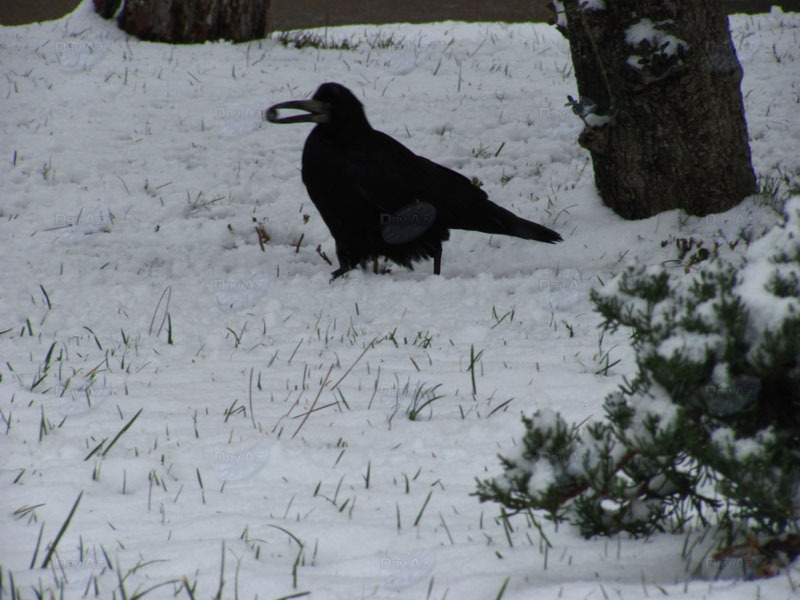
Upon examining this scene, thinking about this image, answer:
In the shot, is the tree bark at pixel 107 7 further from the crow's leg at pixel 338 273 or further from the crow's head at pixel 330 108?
the crow's leg at pixel 338 273

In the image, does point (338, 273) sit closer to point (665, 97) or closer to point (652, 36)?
point (665, 97)

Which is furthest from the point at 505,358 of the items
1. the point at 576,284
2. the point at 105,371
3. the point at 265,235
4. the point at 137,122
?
the point at 137,122

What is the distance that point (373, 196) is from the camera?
5.29m

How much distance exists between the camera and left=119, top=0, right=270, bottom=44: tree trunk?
33.3ft

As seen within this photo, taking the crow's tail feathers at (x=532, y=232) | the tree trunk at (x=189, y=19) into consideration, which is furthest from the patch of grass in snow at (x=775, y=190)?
the tree trunk at (x=189, y=19)

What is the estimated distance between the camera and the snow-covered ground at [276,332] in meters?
1.93

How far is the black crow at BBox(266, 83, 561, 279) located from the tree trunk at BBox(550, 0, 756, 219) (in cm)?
84

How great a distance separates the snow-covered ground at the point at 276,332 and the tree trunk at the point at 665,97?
10.5 inches

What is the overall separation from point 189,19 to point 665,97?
692cm

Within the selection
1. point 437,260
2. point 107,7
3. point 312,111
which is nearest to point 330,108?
point 312,111

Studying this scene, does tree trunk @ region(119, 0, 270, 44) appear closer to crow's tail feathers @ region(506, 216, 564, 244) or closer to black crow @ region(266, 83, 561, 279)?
black crow @ region(266, 83, 561, 279)

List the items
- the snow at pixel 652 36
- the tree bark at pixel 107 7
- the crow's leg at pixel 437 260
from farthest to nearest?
the tree bark at pixel 107 7 → the crow's leg at pixel 437 260 → the snow at pixel 652 36

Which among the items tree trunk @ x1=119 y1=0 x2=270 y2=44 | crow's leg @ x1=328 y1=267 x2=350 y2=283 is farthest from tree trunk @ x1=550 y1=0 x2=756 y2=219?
tree trunk @ x1=119 y1=0 x2=270 y2=44

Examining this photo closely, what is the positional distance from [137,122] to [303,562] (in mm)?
7074
